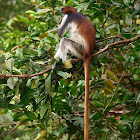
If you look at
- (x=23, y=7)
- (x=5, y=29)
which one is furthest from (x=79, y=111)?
Answer: (x=23, y=7)

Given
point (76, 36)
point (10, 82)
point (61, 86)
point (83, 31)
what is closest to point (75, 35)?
point (76, 36)

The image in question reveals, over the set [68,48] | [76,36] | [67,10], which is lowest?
[68,48]

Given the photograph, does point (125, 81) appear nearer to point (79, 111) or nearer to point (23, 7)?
point (79, 111)

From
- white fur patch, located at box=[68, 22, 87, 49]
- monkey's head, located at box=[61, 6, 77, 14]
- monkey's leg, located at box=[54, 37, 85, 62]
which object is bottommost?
monkey's leg, located at box=[54, 37, 85, 62]

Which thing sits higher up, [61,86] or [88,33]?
[88,33]

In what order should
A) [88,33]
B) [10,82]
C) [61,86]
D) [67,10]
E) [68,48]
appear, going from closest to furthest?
[10,82] → [61,86] → [88,33] → [68,48] → [67,10]

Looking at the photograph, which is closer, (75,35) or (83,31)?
(83,31)

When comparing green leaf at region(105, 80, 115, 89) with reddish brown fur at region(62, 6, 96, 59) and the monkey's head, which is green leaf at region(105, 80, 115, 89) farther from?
the monkey's head

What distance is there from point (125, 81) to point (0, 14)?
5414 mm

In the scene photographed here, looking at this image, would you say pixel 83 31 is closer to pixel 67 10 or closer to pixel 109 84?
pixel 67 10

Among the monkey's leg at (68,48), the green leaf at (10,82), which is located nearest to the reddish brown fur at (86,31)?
the monkey's leg at (68,48)

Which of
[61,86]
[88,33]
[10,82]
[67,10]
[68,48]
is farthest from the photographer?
[67,10]

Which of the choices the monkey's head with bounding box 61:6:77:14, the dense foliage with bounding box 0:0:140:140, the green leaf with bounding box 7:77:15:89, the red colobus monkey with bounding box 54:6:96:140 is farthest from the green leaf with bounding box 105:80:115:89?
the green leaf with bounding box 7:77:15:89

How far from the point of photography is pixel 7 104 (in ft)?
6.55
